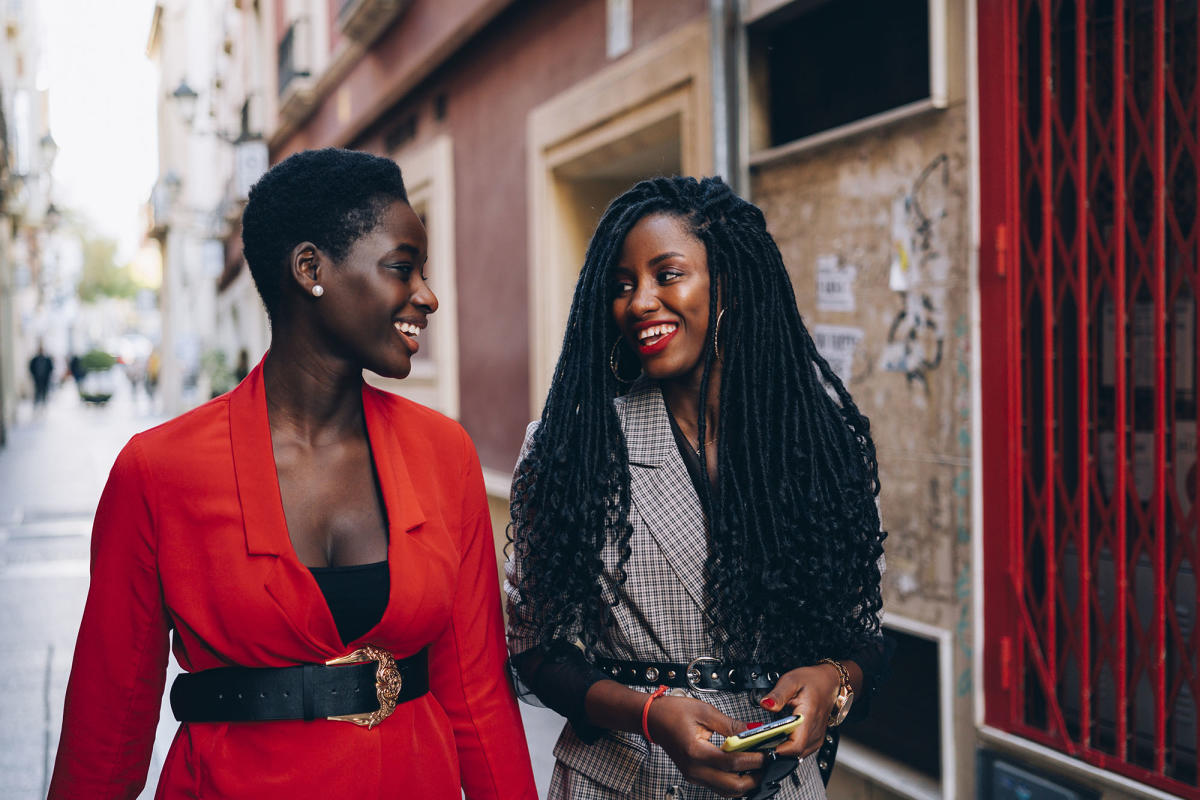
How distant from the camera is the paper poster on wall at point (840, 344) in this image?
4.45m

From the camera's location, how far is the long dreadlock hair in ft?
6.94

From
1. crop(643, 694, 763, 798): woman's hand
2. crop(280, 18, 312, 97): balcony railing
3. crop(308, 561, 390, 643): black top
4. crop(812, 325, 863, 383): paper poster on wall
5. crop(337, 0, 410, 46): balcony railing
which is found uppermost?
crop(280, 18, 312, 97): balcony railing

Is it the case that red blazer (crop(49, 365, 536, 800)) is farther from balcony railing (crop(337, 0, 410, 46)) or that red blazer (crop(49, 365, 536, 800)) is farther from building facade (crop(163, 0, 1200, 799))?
balcony railing (crop(337, 0, 410, 46))

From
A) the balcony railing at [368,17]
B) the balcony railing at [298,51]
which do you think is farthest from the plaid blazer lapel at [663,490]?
the balcony railing at [298,51]

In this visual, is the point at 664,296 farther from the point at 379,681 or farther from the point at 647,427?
the point at 379,681

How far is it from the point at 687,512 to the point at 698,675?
0.98 feet

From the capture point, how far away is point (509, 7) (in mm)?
7781

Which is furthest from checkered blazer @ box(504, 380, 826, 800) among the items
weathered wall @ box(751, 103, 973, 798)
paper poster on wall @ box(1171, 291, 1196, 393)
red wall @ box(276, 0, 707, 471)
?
red wall @ box(276, 0, 707, 471)

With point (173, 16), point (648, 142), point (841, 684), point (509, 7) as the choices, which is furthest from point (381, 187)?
point (173, 16)

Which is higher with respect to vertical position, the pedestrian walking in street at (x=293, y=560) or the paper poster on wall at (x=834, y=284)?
the paper poster on wall at (x=834, y=284)

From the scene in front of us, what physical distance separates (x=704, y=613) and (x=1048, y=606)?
2.00 metres

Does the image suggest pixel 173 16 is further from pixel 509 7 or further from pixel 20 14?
pixel 509 7

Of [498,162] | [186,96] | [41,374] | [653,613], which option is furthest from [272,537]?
[41,374]

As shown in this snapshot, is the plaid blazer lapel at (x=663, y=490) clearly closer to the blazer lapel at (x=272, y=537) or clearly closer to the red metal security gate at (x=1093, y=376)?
the blazer lapel at (x=272, y=537)
